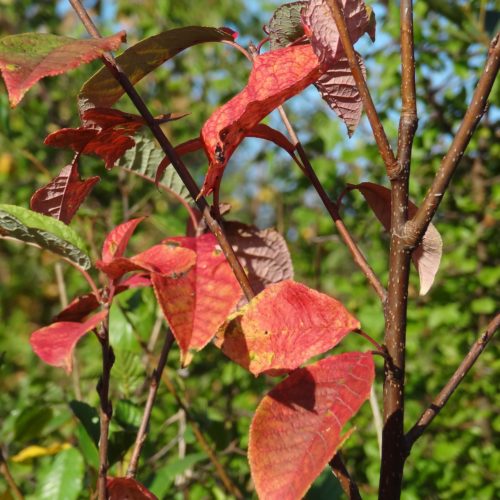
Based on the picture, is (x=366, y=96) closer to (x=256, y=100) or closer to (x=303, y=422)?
(x=256, y=100)

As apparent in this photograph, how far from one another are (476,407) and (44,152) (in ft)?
5.47

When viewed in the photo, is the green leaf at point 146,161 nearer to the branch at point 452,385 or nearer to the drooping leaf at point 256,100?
the drooping leaf at point 256,100

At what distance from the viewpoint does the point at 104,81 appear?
21.6 inches

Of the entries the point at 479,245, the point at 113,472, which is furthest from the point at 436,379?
the point at 113,472

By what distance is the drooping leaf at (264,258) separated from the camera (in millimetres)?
640

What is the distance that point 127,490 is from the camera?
0.59 meters

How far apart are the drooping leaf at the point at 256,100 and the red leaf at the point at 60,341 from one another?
143 mm

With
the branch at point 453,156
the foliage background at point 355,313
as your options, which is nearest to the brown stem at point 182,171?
the branch at point 453,156

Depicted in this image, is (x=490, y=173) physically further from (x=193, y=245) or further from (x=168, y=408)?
(x=193, y=245)

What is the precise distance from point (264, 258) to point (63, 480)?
0.48m

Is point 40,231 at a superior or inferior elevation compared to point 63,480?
superior

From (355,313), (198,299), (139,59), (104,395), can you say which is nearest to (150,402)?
(104,395)

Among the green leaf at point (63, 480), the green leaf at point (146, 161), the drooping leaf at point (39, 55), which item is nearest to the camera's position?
the drooping leaf at point (39, 55)

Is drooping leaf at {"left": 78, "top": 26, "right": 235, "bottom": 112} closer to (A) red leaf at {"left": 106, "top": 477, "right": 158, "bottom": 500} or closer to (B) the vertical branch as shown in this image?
(B) the vertical branch
